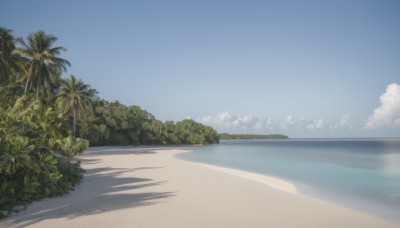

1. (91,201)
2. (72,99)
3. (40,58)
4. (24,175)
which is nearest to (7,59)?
(40,58)

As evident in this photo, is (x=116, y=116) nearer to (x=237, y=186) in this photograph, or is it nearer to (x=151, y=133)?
(x=151, y=133)

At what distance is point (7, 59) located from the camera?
25.1 meters

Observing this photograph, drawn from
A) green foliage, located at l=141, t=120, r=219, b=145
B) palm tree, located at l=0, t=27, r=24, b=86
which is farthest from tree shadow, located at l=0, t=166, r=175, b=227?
green foliage, located at l=141, t=120, r=219, b=145

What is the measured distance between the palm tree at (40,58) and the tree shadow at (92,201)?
856 inches

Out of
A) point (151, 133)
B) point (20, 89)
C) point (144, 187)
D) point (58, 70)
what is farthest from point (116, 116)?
point (144, 187)

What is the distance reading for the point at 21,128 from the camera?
8.44 meters

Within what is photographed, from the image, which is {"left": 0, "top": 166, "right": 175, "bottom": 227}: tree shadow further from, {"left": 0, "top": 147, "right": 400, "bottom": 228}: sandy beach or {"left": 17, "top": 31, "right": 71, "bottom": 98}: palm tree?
{"left": 17, "top": 31, "right": 71, "bottom": 98}: palm tree

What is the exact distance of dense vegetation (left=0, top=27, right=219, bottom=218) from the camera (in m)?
7.85

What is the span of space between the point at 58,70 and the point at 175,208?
29181 mm

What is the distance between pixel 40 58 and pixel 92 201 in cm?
2537

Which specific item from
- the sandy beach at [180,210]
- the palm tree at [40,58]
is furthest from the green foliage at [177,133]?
the sandy beach at [180,210]

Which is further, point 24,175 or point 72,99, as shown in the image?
point 72,99

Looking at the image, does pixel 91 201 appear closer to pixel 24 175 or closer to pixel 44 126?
pixel 24 175

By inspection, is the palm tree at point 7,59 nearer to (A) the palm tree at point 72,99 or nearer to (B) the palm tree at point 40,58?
(B) the palm tree at point 40,58
